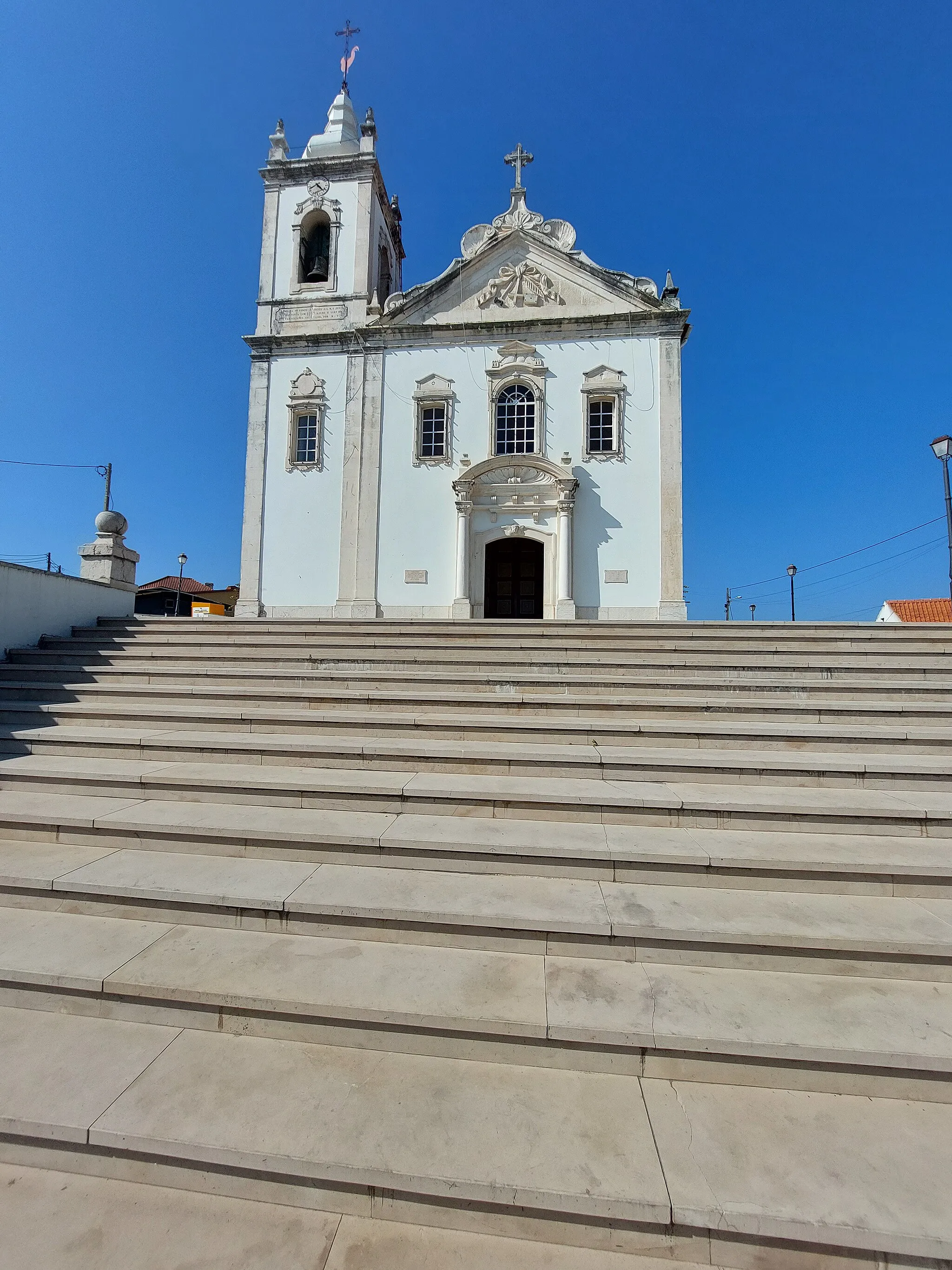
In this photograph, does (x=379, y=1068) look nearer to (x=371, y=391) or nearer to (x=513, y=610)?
(x=513, y=610)

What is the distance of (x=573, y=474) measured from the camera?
1469cm

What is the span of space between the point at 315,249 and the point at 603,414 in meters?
11.2

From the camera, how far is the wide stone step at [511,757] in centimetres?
495

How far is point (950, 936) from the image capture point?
10.1 ft

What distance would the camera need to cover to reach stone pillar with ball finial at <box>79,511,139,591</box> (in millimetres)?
10359

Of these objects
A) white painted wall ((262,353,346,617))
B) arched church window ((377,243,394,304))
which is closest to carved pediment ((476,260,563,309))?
arched church window ((377,243,394,304))

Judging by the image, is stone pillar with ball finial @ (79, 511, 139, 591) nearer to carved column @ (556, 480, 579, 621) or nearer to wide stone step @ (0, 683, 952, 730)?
wide stone step @ (0, 683, 952, 730)

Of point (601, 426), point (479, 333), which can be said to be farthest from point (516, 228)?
point (601, 426)

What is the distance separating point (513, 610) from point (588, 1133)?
1341 cm

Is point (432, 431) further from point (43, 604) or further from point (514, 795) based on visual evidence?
point (514, 795)

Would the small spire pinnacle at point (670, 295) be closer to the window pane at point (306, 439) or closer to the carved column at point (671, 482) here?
the carved column at point (671, 482)

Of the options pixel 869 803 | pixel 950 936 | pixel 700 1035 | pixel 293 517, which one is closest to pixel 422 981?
pixel 700 1035

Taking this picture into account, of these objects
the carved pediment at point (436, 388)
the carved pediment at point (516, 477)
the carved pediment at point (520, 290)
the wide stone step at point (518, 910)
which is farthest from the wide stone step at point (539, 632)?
the carved pediment at point (520, 290)

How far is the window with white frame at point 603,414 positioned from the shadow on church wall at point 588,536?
28.9 inches
